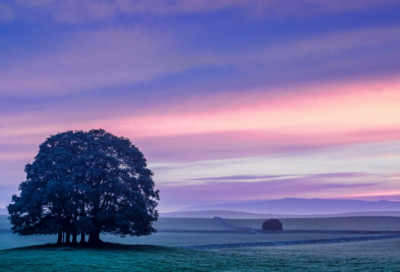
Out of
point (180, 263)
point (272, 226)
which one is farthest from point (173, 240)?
point (180, 263)

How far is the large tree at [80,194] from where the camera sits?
49594 millimetres

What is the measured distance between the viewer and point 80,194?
50.2 m

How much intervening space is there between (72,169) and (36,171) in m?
4.35

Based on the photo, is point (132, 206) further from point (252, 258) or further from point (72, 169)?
point (252, 258)

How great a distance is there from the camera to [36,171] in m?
52.6

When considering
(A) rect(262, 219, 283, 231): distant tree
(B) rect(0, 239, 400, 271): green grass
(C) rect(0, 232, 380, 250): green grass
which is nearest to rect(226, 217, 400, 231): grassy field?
(A) rect(262, 219, 283, 231): distant tree

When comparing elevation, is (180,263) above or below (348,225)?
below

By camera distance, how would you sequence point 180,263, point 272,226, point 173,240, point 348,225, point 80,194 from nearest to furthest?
point 180,263 → point 80,194 → point 173,240 → point 272,226 → point 348,225

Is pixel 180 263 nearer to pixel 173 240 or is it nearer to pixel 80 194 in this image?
pixel 80 194

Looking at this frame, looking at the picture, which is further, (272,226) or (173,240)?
(272,226)

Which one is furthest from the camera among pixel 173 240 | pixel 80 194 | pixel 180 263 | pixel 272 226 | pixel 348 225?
pixel 348 225

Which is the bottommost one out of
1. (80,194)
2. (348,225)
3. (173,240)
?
(173,240)

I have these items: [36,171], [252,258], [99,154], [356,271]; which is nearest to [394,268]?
[356,271]

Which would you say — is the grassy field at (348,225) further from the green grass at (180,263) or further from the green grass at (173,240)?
the green grass at (180,263)
